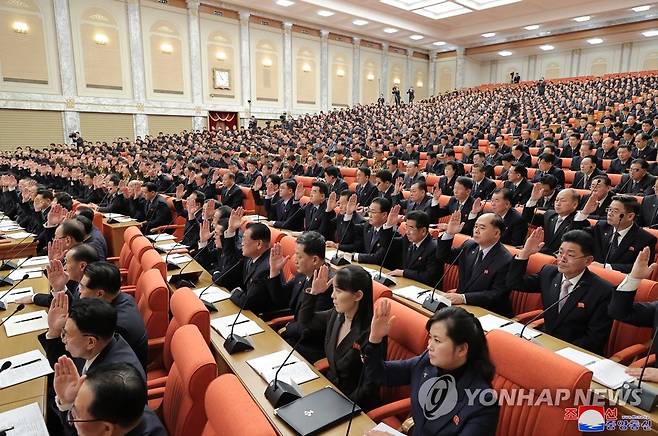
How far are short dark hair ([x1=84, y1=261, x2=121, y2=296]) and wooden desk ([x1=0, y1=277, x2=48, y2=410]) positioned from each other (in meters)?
0.41

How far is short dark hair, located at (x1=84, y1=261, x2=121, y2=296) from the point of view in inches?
93.7

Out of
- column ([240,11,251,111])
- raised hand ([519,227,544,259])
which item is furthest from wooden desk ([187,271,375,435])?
column ([240,11,251,111])

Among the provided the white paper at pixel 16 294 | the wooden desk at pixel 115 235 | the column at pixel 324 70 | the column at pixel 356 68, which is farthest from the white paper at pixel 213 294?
the column at pixel 356 68

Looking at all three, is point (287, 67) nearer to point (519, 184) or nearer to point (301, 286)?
point (519, 184)

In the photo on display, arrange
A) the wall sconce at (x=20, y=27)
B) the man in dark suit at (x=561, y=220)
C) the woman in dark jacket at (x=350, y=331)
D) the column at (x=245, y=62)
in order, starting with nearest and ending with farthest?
the woman in dark jacket at (x=350, y=331), the man in dark suit at (x=561, y=220), the wall sconce at (x=20, y=27), the column at (x=245, y=62)

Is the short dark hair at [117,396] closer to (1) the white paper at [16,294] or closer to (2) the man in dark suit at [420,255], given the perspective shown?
(1) the white paper at [16,294]

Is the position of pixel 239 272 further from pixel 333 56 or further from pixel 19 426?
pixel 333 56

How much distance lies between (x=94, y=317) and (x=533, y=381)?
5.89 ft

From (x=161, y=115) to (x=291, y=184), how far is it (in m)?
13.3

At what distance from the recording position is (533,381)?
1630mm

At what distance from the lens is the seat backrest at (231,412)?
1.30 metres

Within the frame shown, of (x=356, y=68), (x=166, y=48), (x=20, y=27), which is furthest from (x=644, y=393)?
(x=356, y=68)

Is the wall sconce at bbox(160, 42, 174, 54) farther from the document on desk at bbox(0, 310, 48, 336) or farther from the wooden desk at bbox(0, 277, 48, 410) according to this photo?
the document on desk at bbox(0, 310, 48, 336)

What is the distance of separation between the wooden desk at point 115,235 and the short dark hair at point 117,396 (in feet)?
14.3
